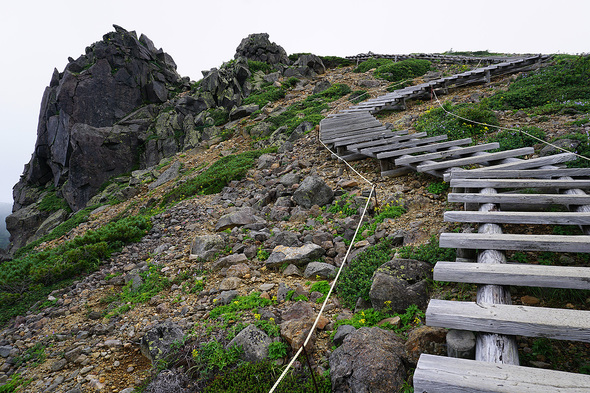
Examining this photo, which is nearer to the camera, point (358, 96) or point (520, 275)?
point (520, 275)

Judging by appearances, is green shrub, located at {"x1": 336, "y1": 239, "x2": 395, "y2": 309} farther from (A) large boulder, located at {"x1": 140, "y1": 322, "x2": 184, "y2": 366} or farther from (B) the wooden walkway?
(B) the wooden walkway

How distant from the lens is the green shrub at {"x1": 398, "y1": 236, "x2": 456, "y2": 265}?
391cm

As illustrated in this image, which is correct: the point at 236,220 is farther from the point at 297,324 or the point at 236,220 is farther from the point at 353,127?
the point at 353,127

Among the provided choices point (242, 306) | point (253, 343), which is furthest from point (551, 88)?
point (253, 343)

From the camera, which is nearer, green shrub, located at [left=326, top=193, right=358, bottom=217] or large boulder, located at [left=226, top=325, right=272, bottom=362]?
large boulder, located at [left=226, top=325, right=272, bottom=362]

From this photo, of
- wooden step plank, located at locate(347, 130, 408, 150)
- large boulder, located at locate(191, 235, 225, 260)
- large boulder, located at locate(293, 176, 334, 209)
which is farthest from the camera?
wooden step plank, located at locate(347, 130, 408, 150)

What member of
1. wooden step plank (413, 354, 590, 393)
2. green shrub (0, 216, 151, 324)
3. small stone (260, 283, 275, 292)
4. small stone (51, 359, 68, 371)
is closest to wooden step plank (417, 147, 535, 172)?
small stone (260, 283, 275, 292)

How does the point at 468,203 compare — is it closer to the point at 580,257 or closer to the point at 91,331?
the point at 580,257

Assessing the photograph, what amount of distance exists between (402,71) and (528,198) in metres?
20.4

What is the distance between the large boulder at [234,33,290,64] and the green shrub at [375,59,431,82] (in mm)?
11591

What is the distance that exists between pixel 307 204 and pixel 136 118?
27.9 meters

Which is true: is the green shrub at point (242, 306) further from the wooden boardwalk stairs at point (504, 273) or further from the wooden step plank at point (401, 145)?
the wooden step plank at point (401, 145)

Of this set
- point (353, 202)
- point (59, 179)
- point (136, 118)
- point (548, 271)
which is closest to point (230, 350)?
point (548, 271)

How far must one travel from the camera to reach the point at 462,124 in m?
9.30
